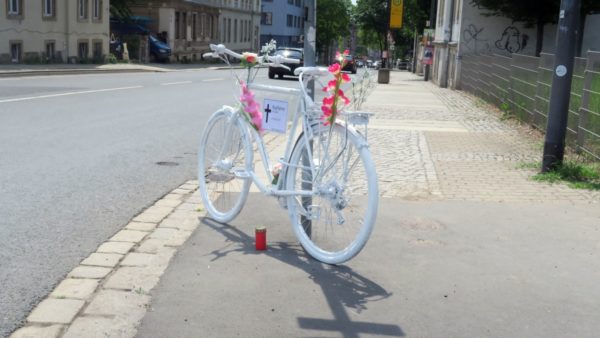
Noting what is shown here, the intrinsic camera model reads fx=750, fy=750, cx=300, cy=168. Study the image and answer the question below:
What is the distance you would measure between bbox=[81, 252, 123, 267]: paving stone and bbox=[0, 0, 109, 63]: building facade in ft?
99.8

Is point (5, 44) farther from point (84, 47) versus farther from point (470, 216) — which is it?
point (470, 216)

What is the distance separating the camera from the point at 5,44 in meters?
32.9

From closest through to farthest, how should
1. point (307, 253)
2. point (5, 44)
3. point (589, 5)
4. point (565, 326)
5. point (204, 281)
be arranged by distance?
point (565, 326) < point (204, 281) < point (307, 253) < point (589, 5) < point (5, 44)

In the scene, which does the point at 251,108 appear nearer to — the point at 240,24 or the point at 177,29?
the point at 177,29

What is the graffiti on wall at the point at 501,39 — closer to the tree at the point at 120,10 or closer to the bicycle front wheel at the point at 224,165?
the bicycle front wheel at the point at 224,165

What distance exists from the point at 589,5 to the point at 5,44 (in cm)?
2423

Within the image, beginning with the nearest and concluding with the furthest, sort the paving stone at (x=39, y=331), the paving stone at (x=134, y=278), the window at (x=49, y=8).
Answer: the paving stone at (x=39, y=331), the paving stone at (x=134, y=278), the window at (x=49, y=8)

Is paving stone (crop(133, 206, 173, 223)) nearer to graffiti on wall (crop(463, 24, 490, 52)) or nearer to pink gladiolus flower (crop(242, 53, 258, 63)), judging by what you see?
pink gladiolus flower (crop(242, 53, 258, 63))

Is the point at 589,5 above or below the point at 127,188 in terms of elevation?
above

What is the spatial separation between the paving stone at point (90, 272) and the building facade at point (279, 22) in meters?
87.6

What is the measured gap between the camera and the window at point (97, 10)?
4202 cm

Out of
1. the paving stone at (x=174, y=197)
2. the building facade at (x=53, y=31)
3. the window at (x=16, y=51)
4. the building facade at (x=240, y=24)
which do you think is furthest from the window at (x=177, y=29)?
the paving stone at (x=174, y=197)

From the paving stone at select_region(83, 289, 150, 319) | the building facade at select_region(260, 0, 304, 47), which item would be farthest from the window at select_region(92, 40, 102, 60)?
the building facade at select_region(260, 0, 304, 47)

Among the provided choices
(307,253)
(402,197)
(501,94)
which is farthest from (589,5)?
(307,253)
